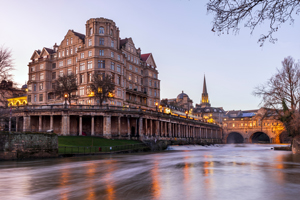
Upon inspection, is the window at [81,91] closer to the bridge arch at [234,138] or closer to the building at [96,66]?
the building at [96,66]

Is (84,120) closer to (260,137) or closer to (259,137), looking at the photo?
(260,137)

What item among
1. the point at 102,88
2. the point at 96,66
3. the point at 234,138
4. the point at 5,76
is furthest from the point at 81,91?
the point at 234,138

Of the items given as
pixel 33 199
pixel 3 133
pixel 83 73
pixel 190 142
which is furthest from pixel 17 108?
pixel 33 199

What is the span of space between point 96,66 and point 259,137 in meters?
133

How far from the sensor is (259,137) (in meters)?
175

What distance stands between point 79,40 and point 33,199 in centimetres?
7590

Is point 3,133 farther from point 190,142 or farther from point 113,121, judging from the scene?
point 190,142

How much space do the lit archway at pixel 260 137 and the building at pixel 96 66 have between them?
9471cm

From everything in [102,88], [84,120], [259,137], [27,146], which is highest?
[102,88]

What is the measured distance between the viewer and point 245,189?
13883mm

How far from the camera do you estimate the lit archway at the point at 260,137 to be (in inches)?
6649

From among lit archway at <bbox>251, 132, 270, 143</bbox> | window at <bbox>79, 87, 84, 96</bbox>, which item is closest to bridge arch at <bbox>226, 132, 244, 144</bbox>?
lit archway at <bbox>251, 132, 270, 143</bbox>

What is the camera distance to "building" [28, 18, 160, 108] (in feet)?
253

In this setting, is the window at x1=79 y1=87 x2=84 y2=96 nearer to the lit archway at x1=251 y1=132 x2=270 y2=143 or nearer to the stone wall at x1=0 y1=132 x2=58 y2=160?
the stone wall at x1=0 y1=132 x2=58 y2=160
